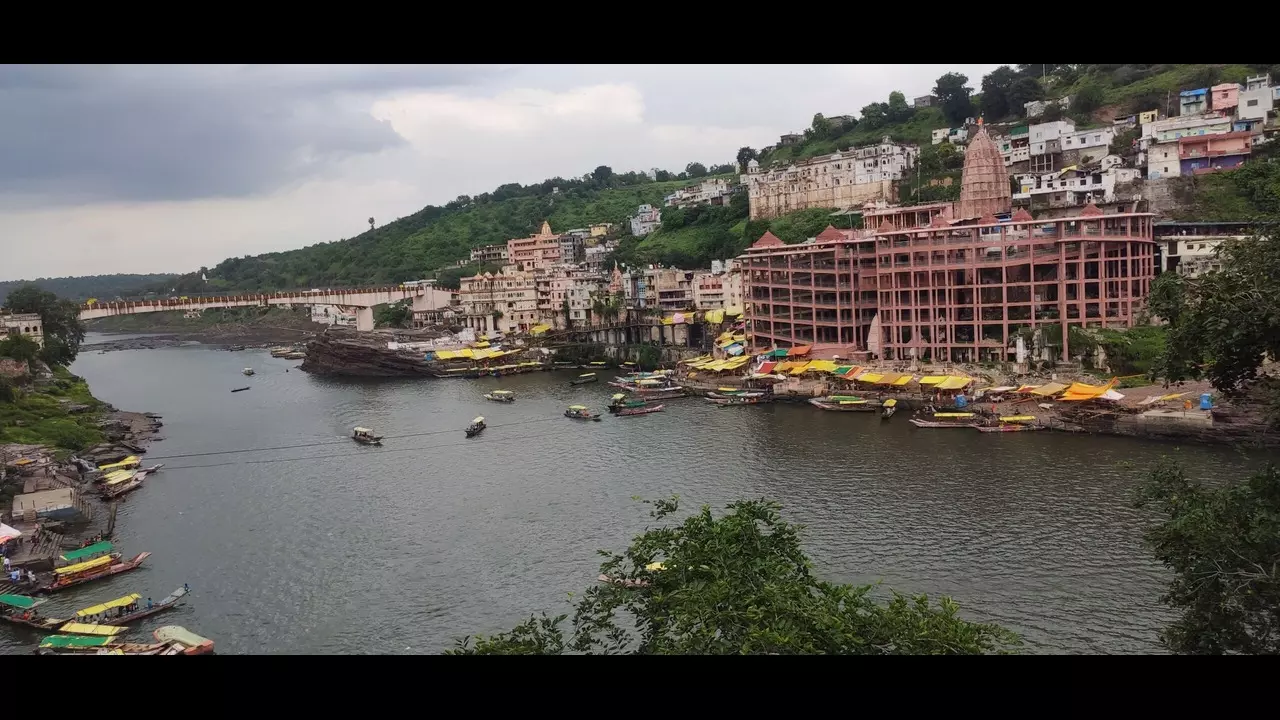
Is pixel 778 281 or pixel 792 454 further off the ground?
pixel 778 281

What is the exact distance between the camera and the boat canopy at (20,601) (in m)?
7.35

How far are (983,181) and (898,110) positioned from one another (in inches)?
439

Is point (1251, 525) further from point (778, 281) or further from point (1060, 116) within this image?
point (1060, 116)

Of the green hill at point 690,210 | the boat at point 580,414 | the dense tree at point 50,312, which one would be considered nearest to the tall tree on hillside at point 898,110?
the green hill at point 690,210

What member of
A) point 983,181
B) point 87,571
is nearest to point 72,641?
point 87,571

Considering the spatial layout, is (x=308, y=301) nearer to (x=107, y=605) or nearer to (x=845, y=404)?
(x=845, y=404)

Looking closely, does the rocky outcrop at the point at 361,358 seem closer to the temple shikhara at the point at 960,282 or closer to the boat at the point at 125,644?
the temple shikhara at the point at 960,282

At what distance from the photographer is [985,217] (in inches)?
626

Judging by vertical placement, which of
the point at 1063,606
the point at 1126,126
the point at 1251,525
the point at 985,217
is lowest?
the point at 1063,606

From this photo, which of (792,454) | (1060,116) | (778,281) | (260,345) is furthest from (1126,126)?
(260,345)

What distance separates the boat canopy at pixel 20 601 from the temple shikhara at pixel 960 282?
482 inches

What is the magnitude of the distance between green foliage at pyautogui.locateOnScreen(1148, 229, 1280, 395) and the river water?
8.71ft
